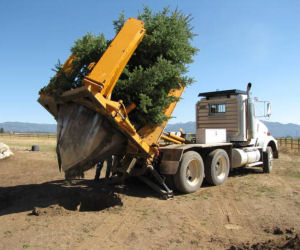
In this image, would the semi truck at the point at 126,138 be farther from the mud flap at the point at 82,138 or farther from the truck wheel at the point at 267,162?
the truck wheel at the point at 267,162

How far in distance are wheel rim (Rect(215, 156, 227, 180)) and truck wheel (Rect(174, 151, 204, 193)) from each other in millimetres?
1226

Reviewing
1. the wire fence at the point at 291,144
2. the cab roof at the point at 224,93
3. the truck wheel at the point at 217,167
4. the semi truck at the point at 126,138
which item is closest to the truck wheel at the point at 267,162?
→ the semi truck at the point at 126,138

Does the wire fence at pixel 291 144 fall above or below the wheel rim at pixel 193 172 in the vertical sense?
above

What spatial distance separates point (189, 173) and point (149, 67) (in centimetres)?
329

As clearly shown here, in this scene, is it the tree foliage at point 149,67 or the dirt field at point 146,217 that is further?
the tree foliage at point 149,67

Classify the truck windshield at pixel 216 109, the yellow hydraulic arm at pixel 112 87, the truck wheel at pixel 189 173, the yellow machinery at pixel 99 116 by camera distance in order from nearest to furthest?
the yellow hydraulic arm at pixel 112 87
the yellow machinery at pixel 99 116
the truck wheel at pixel 189 173
the truck windshield at pixel 216 109

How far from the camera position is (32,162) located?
43.3ft

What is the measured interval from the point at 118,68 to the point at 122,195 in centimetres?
339

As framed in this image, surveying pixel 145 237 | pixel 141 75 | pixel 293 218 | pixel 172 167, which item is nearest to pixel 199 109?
pixel 172 167

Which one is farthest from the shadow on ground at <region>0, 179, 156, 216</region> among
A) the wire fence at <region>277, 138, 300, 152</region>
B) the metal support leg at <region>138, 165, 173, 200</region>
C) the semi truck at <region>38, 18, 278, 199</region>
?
the wire fence at <region>277, 138, 300, 152</region>

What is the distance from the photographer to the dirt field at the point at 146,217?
4.33 metres

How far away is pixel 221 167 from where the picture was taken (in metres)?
9.25

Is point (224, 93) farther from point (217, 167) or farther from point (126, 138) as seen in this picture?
point (126, 138)

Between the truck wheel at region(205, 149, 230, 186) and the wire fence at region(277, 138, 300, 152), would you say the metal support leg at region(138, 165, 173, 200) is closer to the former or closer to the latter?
the truck wheel at region(205, 149, 230, 186)
